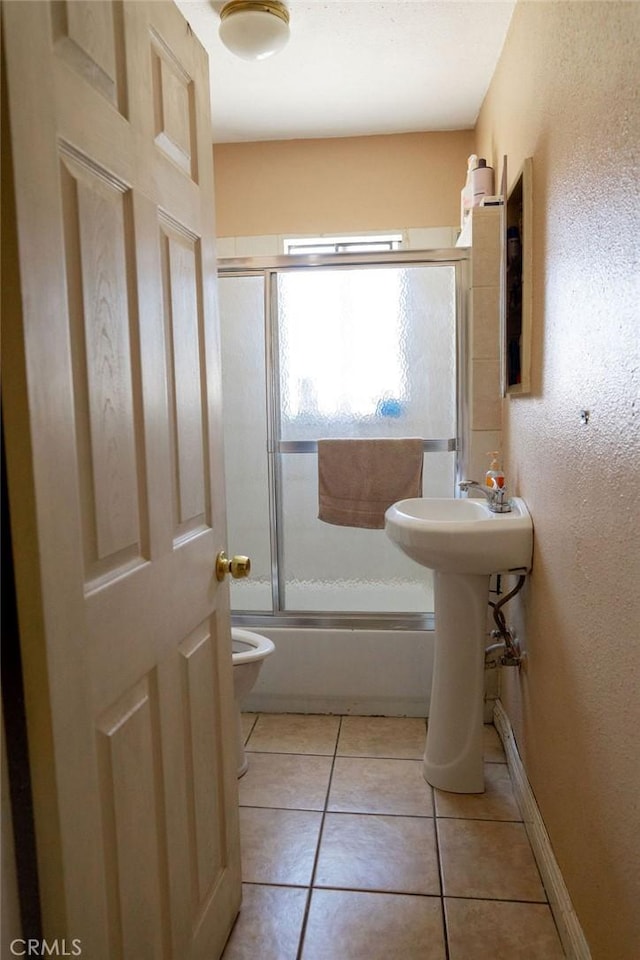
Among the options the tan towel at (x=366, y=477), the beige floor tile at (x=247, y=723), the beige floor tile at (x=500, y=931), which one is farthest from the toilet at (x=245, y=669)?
the beige floor tile at (x=500, y=931)

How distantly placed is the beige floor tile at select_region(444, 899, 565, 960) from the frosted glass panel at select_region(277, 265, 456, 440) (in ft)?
4.93

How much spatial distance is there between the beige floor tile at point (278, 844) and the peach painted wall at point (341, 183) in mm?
2500

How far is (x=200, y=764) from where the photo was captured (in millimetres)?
1206

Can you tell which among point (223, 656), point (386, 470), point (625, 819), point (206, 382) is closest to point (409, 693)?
point (386, 470)

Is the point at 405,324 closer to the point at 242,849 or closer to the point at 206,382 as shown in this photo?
the point at 206,382

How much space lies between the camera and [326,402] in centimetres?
247

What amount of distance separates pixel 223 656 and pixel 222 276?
1.62 metres

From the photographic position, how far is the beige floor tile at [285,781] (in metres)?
1.91

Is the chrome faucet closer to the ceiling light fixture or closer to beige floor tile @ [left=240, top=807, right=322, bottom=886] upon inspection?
beige floor tile @ [left=240, top=807, right=322, bottom=886]

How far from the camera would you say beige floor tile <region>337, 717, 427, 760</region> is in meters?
2.18

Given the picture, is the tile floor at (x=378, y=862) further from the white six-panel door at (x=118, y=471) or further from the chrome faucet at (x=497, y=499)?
the chrome faucet at (x=497, y=499)

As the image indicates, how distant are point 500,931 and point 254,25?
8.34 ft

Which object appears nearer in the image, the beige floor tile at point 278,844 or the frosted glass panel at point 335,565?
the beige floor tile at point 278,844

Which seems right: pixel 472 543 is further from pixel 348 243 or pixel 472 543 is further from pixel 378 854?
pixel 348 243
